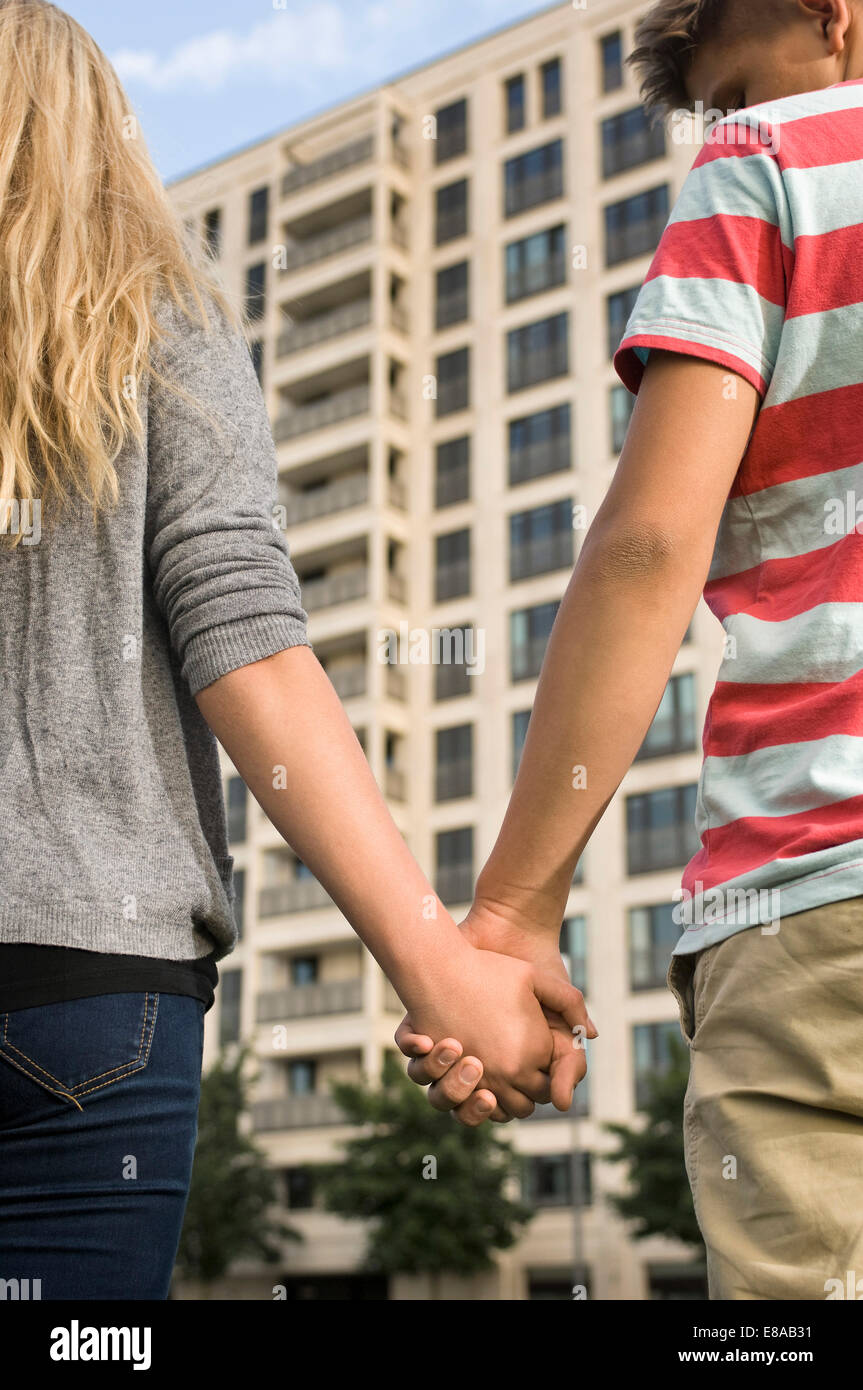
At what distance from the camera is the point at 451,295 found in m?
44.0

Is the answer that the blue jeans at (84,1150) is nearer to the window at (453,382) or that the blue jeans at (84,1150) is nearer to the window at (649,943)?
the window at (649,943)

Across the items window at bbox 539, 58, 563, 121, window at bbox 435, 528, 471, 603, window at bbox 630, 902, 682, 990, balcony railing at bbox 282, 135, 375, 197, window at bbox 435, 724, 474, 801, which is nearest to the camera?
window at bbox 630, 902, 682, 990

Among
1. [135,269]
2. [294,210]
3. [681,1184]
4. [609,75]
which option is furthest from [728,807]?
[294,210]

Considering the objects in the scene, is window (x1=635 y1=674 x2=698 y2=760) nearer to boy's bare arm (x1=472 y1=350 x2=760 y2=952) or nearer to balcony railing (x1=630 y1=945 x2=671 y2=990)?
balcony railing (x1=630 y1=945 x2=671 y2=990)

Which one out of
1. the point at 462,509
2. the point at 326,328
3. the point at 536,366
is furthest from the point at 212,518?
the point at 326,328

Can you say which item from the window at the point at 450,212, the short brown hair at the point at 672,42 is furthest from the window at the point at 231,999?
the short brown hair at the point at 672,42

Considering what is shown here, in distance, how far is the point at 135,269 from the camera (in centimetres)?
203

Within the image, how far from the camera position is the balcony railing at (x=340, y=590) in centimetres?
4119

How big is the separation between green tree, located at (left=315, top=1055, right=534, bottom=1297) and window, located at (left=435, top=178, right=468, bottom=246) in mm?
25930

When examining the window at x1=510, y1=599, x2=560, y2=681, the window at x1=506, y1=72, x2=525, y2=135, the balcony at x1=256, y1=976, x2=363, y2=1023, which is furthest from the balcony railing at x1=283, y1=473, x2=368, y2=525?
the balcony at x1=256, y1=976, x2=363, y2=1023

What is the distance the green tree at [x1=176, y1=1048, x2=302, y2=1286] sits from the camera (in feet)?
104

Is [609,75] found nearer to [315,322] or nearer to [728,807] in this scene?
[315,322]

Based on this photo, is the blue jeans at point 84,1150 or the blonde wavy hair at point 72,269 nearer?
the blue jeans at point 84,1150

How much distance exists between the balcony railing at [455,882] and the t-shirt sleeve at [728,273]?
35753 mm
